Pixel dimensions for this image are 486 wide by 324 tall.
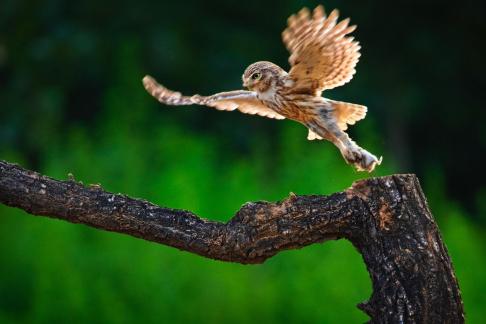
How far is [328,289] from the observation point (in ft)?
27.4

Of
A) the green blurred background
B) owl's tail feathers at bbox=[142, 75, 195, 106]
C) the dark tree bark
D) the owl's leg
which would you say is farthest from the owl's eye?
the green blurred background

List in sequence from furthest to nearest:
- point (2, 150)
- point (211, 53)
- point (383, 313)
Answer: point (211, 53) → point (2, 150) → point (383, 313)

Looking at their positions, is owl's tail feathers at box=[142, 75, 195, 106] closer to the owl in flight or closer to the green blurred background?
the owl in flight

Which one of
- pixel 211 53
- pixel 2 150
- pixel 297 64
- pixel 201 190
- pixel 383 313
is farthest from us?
pixel 211 53

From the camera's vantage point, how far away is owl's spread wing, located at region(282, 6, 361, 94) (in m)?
4.98

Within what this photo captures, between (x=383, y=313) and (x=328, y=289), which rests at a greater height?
(x=328, y=289)

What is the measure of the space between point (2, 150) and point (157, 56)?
1644mm

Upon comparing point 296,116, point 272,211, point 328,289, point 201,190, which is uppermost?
point 201,190

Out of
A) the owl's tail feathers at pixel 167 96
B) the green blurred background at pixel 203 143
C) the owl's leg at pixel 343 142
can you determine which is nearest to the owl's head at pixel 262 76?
the owl's leg at pixel 343 142

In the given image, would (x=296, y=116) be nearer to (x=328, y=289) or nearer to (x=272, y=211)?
(x=272, y=211)

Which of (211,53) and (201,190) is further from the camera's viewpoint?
(211,53)

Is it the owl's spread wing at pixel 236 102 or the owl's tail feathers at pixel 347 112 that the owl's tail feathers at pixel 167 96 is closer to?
the owl's spread wing at pixel 236 102

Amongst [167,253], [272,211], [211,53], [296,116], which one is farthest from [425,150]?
[272,211]

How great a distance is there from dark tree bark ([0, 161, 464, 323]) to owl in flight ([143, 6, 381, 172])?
0.41 metres
